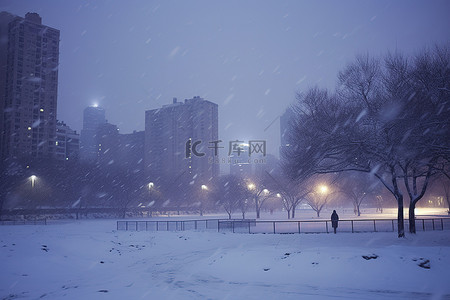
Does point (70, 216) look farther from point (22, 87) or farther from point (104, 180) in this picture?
point (22, 87)

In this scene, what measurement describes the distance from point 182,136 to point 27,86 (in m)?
68.7

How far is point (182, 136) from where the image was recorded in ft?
512

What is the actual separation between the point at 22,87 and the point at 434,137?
364ft

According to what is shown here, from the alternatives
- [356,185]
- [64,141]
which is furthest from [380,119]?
[64,141]

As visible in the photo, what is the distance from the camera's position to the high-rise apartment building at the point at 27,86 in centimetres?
9869

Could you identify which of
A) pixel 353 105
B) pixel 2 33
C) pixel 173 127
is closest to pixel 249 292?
pixel 353 105

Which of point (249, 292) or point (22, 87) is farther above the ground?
point (22, 87)

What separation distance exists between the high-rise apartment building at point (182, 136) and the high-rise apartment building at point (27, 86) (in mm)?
52342

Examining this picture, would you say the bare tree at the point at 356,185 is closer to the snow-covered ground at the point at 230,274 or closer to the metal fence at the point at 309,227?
the metal fence at the point at 309,227

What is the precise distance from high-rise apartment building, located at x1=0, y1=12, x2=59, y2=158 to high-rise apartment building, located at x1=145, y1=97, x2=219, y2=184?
52.3m

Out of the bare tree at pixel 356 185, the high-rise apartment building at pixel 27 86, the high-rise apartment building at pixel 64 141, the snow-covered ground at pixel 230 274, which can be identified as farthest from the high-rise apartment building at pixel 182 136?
the snow-covered ground at pixel 230 274

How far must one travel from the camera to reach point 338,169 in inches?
990

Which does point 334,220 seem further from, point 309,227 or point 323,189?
point 323,189

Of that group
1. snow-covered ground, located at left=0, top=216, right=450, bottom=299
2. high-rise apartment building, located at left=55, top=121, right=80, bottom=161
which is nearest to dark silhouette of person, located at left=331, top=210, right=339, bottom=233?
snow-covered ground, located at left=0, top=216, right=450, bottom=299
